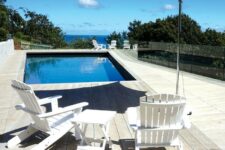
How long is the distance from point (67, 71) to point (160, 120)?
1159 centimetres

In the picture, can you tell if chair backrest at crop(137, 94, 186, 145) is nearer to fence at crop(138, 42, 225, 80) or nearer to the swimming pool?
fence at crop(138, 42, 225, 80)

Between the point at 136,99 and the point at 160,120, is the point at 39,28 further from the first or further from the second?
the point at 160,120

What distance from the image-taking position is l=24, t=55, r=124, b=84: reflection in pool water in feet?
44.4

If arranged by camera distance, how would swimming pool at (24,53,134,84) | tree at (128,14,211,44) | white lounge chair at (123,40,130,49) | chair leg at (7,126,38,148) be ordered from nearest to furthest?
chair leg at (7,126,38,148)
swimming pool at (24,53,134,84)
white lounge chair at (123,40,130,49)
tree at (128,14,211,44)

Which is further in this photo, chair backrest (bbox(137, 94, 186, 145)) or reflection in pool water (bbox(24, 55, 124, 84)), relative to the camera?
reflection in pool water (bbox(24, 55, 124, 84))

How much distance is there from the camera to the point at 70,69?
1585cm

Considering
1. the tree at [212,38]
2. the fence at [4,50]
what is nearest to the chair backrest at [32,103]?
the fence at [4,50]

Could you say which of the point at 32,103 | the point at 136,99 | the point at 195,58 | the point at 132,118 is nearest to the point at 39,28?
the point at 195,58

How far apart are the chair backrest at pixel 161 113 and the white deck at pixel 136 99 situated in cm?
60

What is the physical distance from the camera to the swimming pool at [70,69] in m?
13.4

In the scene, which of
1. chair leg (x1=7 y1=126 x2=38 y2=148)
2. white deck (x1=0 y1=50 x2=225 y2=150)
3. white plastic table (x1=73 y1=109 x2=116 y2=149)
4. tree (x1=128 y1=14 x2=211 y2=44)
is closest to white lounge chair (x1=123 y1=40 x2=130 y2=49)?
white deck (x1=0 y1=50 x2=225 y2=150)

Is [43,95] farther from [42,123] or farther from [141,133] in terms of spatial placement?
[141,133]

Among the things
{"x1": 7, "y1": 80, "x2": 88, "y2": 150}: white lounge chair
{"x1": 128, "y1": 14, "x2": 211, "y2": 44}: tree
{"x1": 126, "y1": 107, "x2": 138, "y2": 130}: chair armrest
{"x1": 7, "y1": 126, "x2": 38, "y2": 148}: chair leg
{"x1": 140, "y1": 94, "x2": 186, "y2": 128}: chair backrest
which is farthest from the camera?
{"x1": 128, "y1": 14, "x2": 211, "y2": 44}: tree

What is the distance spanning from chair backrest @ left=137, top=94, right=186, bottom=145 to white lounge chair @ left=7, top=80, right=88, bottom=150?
3.14 ft
